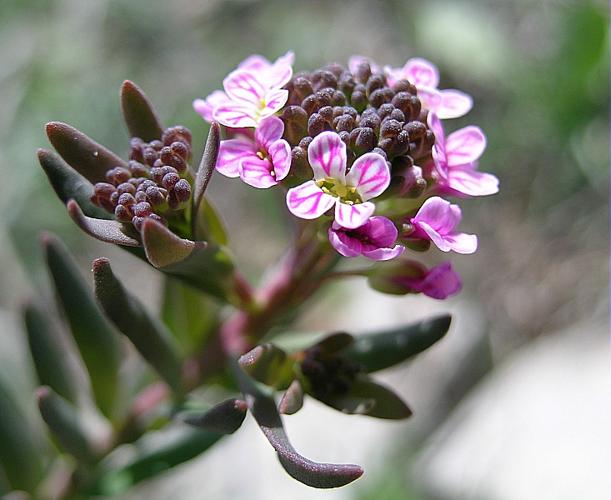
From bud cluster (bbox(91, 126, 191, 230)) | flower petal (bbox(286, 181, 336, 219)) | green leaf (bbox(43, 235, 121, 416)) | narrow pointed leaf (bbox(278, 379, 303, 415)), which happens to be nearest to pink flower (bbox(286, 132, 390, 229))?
flower petal (bbox(286, 181, 336, 219))

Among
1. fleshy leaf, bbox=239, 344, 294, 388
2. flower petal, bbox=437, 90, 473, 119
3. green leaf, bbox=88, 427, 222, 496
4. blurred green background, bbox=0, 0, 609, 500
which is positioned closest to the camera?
fleshy leaf, bbox=239, 344, 294, 388

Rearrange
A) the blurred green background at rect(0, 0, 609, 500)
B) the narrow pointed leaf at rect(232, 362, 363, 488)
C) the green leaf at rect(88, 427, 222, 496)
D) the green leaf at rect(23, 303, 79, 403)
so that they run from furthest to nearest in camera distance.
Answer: the blurred green background at rect(0, 0, 609, 500)
the green leaf at rect(23, 303, 79, 403)
the green leaf at rect(88, 427, 222, 496)
the narrow pointed leaf at rect(232, 362, 363, 488)

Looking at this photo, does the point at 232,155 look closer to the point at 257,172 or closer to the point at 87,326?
the point at 257,172

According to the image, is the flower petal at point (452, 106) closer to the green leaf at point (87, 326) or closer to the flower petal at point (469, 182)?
the flower petal at point (469, 182)

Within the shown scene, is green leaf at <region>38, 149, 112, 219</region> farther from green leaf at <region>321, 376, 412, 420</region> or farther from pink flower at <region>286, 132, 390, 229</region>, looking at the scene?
green leaf at <region>321, 376, 412, 420</region>

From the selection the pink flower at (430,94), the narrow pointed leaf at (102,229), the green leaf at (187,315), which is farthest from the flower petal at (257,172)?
the green leaf at (187,315)

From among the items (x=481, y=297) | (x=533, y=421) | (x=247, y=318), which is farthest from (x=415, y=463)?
(x=247, y=318)
